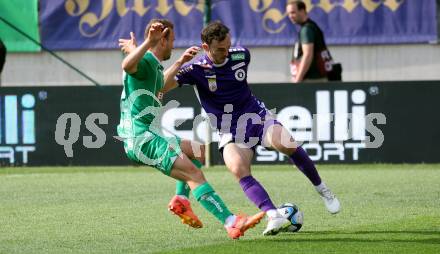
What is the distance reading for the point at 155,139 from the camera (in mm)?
9023

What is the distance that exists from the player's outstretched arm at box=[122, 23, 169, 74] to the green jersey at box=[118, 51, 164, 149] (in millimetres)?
137

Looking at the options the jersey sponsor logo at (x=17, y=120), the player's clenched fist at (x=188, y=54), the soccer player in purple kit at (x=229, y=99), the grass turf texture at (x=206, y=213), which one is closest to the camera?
the grass turf texture at (x=206, y=213)

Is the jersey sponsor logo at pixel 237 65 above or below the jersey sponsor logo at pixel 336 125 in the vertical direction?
above

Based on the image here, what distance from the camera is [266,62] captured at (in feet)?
69.7

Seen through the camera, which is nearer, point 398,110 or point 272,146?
point 272,146

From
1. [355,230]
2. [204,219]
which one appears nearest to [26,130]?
[204,219]

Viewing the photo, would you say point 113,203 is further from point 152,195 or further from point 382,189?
point 382,189

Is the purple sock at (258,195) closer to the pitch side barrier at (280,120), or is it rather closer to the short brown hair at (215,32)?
the short brown hair at (215,32)

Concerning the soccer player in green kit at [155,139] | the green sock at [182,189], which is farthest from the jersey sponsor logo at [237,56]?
the green sock at [182,189]

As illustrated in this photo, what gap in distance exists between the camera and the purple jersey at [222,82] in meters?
9.80

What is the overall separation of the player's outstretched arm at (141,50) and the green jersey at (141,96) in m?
0.14

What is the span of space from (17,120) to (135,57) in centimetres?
864

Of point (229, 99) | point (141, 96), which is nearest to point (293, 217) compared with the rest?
point (229, 99)

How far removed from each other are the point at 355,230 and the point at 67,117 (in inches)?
328
